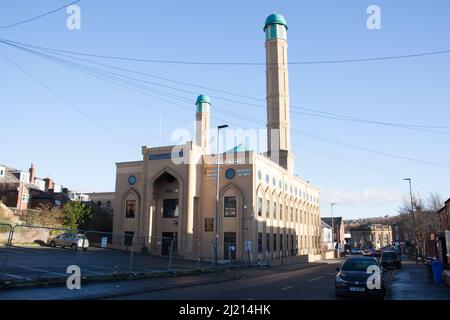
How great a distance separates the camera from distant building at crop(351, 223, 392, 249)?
145 m

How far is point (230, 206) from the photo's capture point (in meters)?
43.4

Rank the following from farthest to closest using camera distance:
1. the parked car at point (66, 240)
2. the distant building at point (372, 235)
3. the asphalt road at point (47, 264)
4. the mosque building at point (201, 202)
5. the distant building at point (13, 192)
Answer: the distant building at point (372, 235) → the distant building at point (13, 192) → the mosque building at point (201, 202) → the parked car at point (66, 240) → the asphalt road at point (47, 264)

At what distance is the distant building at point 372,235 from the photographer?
14462cm

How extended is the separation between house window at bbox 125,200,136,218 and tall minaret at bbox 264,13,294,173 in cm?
2007

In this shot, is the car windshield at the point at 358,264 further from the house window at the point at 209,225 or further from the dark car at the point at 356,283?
the house window at the point at 209,225

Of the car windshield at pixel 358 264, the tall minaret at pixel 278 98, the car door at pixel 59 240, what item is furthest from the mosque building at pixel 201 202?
the car windshield at pixel 358 264

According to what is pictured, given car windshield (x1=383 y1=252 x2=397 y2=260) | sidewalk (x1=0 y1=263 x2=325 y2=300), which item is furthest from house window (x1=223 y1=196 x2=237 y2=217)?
sidewalk (x1=0 y1=263 x2=325 y2=300)

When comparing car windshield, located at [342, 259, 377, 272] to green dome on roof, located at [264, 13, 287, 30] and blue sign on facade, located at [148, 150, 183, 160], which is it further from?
green dome on roof, located at [264, 13, 287, 30]

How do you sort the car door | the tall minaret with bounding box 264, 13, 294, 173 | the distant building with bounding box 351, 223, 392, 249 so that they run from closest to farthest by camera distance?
the car door < the tall minaret with bounding box 264, 13, 294, 173 < the distant building with bounding box 351, 223, 392, 249

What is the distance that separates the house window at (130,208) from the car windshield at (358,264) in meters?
33.7
